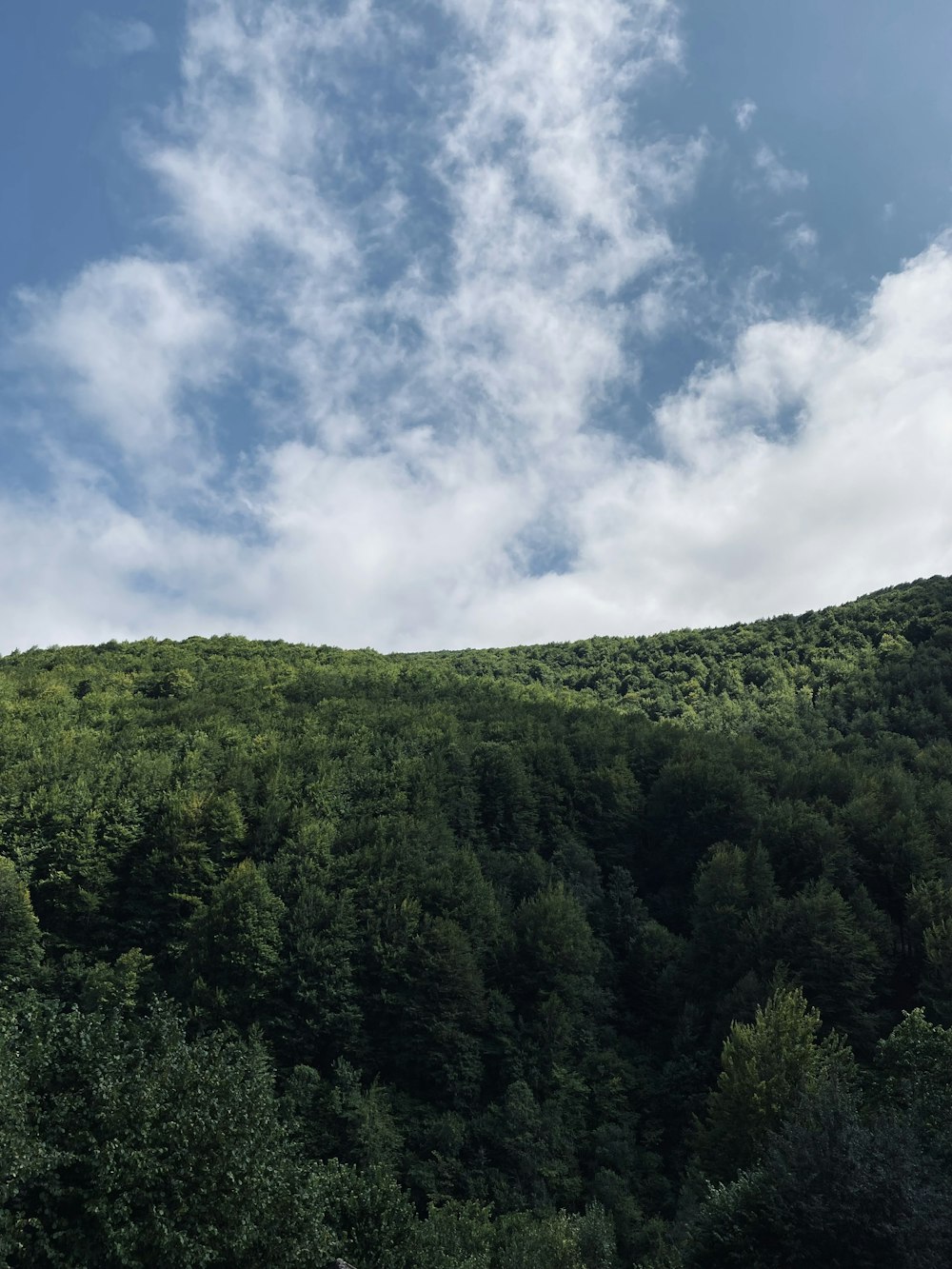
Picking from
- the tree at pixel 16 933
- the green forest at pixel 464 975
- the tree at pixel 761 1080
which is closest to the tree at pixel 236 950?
the green forest at pixel 464 975

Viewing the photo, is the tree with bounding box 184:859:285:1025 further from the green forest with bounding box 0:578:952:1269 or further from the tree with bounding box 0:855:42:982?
the tree with bounding box 0:855:42:982

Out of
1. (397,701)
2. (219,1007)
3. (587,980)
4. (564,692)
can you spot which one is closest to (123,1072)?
(219,1007)

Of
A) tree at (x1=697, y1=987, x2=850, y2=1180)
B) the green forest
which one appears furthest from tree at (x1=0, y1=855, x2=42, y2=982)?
tree at (x1=697, y1=987, x2=850, y2=1180)

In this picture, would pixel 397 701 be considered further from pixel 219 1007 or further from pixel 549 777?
pixel 219 1007

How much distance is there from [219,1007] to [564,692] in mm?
81646

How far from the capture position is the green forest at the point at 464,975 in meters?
28.0

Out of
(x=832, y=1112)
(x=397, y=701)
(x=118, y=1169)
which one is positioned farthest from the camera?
(x=397, y=701)

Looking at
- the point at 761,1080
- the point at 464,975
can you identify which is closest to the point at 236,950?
the point at 464,975

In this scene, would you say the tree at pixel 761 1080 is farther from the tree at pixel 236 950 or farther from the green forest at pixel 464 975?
the tree at pixel 236 950

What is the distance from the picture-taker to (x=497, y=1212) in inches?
1790

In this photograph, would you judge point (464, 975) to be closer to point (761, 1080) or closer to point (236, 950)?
point (236, 950)

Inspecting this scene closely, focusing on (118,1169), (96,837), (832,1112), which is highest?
(96,837)

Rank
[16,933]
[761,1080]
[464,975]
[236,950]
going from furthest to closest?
[16,933] → [464,975] → [236,950] → [761,1080]

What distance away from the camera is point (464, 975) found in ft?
188
